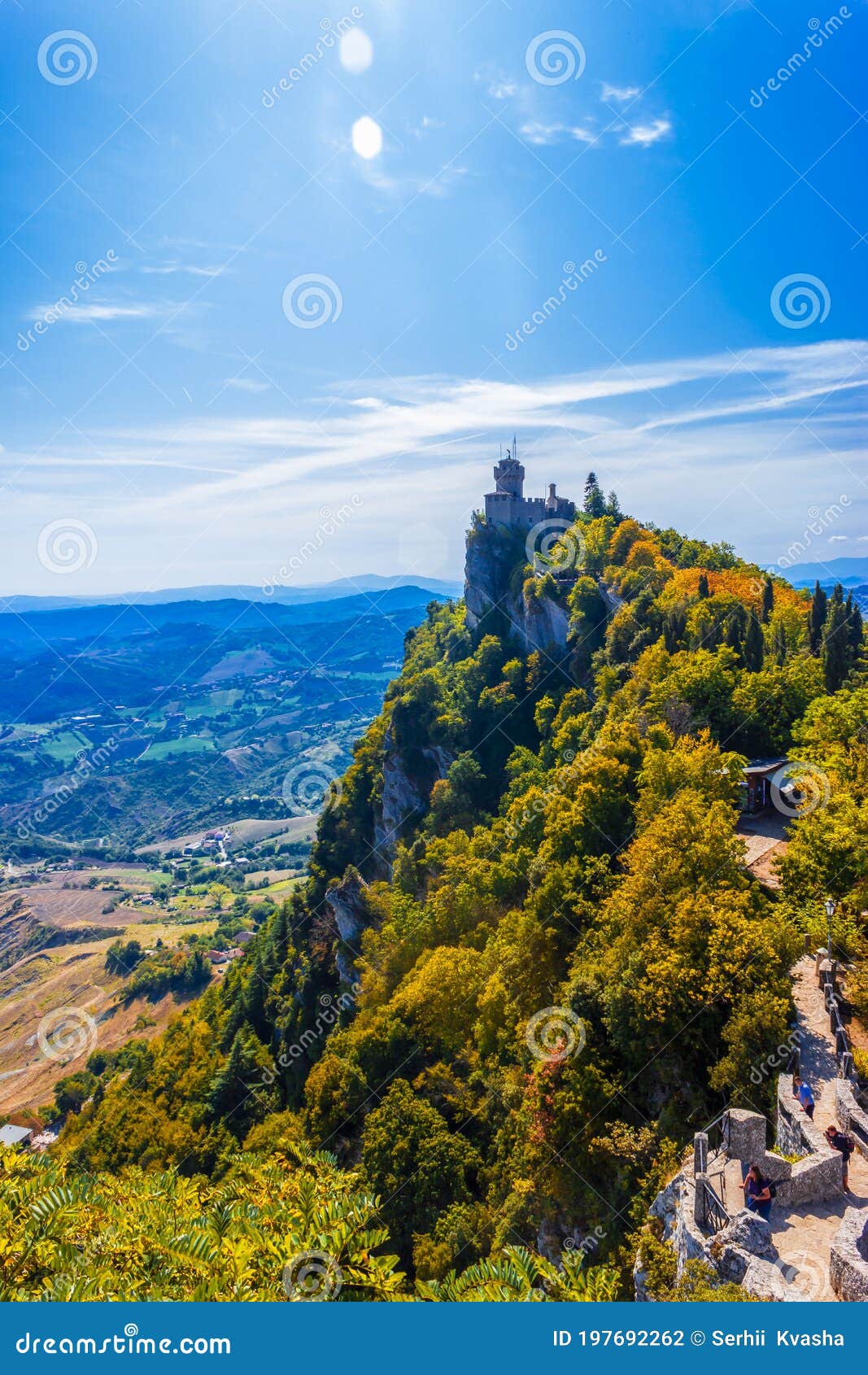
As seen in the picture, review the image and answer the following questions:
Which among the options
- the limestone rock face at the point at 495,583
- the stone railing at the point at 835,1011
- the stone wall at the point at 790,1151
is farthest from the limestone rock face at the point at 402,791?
the stone wall at the point at 790,1151

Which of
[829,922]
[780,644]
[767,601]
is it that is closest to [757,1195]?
[829,922]

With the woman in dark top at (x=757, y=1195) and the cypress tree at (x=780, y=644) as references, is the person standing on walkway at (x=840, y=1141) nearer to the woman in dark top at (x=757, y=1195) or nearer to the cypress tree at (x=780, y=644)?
the woman in dark top at (x=757, y=1195)

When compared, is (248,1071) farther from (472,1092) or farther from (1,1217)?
(1,1217)

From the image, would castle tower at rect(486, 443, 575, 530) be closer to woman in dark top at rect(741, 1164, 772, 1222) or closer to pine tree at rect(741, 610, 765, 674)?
pine tree at rect(741, 610, 765, 674)

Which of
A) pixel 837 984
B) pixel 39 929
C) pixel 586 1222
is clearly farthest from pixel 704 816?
pixel 39 929

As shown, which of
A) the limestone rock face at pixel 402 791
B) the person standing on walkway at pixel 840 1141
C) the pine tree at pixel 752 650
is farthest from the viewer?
the limestone rock face at pixel 402 791
